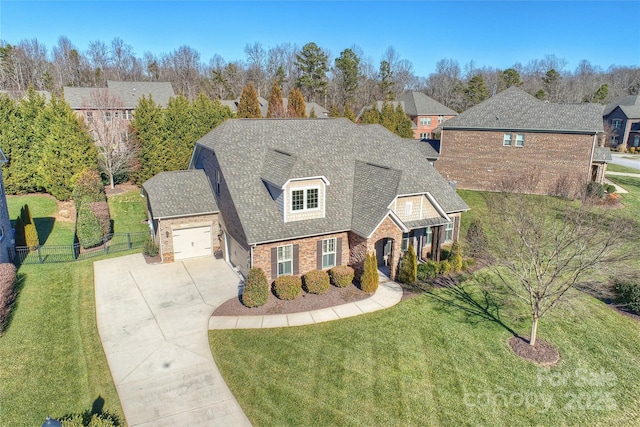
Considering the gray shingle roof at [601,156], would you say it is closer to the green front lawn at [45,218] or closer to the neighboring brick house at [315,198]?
the neighboring brick house at [315,198]

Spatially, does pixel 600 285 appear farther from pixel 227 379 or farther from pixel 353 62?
pixel 353 62

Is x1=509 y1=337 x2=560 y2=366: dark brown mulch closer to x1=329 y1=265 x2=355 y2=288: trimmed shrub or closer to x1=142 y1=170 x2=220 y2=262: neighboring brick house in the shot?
x1=329 y1=265 x2=355 y2=288: trimmed shrub

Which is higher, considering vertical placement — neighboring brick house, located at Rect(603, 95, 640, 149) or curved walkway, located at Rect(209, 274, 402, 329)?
neighboring brick house, located at Rect(603, 95, 640, 149)

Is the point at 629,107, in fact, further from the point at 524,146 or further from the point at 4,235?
the point at 4,235

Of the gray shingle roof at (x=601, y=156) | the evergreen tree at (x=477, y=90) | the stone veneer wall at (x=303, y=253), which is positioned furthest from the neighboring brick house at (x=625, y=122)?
the stone veneer wall at (x=303, y=253)

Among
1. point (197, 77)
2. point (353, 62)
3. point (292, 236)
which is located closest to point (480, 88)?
point (353, 62)

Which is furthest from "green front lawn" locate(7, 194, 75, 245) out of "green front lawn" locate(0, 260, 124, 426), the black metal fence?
"green front lawn" locate(0, 260, 124, 426)
